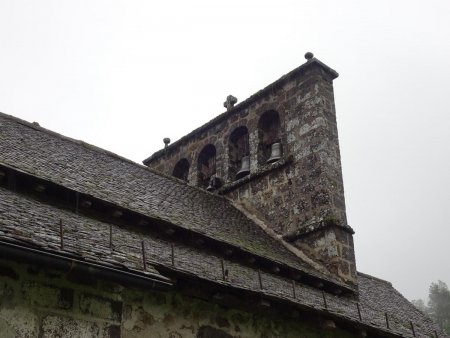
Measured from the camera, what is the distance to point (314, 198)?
36.0 feet

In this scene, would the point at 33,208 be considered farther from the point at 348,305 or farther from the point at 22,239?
the point at 348,305

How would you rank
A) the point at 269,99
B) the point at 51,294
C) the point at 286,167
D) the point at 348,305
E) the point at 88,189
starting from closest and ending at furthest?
the point at 51,294 < the point at 88,189 < the point at 348,305 < the point at 286,167 < the point at 269,99

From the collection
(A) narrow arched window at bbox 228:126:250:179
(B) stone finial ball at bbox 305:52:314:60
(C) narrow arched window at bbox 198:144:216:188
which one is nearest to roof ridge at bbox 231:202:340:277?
(A) narrow arched window at bbox 228:126:250:179

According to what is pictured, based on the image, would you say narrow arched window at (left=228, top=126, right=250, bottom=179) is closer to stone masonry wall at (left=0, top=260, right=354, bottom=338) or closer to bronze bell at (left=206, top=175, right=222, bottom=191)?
bronze bell at (left=206, top=175, right=222, bottom=191)

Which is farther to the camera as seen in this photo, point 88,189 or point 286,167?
point 286,167

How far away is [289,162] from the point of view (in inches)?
460

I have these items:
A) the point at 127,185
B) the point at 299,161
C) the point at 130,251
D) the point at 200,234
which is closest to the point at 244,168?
the point at 299,161

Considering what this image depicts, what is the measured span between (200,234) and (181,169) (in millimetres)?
6807

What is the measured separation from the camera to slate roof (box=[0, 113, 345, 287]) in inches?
301

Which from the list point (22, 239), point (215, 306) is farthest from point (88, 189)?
point (22, 239)

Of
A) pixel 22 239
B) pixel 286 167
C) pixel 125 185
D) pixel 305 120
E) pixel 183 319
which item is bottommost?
pixel 183 319

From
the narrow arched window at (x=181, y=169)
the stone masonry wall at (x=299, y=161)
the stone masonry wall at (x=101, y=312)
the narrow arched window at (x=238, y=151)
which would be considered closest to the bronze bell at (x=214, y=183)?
the stone masonry wall at (x=299, y=161)

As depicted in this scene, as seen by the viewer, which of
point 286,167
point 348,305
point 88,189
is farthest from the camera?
point 286,167

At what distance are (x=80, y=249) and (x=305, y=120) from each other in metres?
7.70
